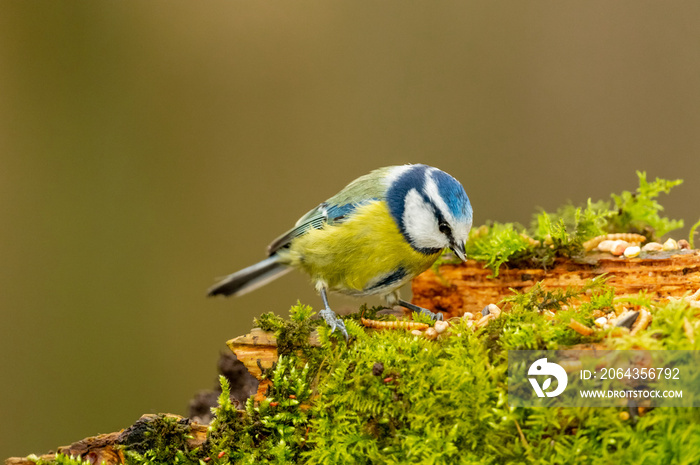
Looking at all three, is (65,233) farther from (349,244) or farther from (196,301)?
(349,244)

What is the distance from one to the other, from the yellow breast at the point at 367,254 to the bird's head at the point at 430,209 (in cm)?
3

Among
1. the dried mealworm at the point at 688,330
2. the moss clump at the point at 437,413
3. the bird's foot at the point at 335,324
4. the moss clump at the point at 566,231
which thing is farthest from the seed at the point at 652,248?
the bird's foot at the point at 335,324

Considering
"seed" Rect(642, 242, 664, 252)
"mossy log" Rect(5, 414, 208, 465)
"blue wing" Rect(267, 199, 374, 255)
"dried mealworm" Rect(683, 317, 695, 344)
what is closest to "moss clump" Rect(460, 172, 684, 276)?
"seed" Rect(642, 242, 664, 252)

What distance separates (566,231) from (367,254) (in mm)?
612

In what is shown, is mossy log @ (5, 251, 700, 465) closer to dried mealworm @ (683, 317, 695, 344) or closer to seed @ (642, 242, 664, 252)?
seed @ (642, 242, 664, 252)

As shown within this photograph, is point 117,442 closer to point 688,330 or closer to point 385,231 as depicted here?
point 385,231

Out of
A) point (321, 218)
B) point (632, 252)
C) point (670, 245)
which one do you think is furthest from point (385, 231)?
point (670, 245)

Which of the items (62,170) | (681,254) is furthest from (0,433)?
(681,254)

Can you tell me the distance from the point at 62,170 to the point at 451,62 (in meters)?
2.50

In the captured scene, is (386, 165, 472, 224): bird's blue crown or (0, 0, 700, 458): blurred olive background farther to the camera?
(0, 0, 700, 458): blurred olive background

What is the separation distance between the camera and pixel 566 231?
1739mm

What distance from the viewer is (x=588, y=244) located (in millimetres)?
1716

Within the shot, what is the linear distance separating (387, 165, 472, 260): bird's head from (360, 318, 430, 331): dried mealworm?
38cm

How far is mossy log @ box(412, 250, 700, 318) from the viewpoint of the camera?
1.55m
